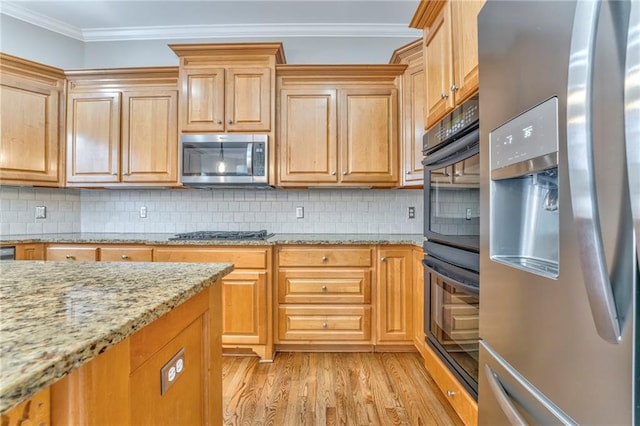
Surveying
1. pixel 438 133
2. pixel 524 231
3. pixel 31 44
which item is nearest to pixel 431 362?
pixel 524 231

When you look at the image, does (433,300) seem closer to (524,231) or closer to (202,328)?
(524,231)

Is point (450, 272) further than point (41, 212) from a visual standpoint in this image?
No

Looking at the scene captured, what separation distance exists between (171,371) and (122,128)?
2558mm

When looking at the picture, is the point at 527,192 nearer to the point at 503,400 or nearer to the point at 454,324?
the point at 503,400

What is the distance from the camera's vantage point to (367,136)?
2.52m

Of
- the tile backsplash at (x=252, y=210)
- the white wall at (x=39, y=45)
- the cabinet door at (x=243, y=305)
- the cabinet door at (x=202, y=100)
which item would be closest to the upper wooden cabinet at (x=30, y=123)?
the tile backsplash at (x=252, y=210)

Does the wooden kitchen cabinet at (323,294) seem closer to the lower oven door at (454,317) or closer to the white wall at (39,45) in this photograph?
the lower oven door at (454,317)

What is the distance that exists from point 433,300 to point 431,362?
0.36 m

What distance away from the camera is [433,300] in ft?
5.21

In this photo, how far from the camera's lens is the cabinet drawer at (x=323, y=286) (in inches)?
89.8

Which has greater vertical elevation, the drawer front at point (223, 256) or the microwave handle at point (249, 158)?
the microwave handle at point (249, 158)

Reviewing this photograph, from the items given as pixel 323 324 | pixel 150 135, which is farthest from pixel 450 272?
pixel 150 135

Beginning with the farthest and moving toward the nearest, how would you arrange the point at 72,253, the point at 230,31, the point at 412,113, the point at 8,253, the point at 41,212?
the point at 230,31
the point at 41,212
the point at 412,113
the point at 72,253
the point at 8,253

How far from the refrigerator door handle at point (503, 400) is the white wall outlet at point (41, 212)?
11.8 feet
